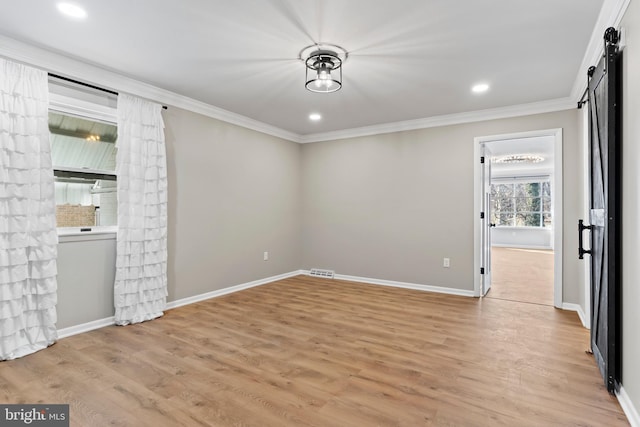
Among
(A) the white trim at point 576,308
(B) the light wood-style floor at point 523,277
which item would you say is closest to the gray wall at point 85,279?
(B) the light wood-style floor at point 523,277

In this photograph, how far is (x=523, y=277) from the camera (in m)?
6.09

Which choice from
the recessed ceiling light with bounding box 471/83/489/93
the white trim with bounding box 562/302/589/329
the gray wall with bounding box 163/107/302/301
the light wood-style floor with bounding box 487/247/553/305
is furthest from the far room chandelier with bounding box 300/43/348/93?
the light wood-style floor with bounding box 487/247/553/305

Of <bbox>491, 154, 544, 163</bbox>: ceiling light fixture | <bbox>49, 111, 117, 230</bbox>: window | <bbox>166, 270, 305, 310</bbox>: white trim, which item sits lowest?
<bbox>166, 270, 305, 310</bbox>: white trim

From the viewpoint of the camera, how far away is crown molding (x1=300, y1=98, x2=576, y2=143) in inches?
164

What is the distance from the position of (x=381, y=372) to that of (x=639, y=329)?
1.48 m

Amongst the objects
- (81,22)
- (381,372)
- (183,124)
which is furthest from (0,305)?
(381,372)

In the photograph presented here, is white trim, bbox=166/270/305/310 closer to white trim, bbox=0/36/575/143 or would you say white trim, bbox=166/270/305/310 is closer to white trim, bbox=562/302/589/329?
white trim, bbox=0/36/575/143

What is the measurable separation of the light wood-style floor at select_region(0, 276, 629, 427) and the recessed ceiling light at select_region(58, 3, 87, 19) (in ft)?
8.27

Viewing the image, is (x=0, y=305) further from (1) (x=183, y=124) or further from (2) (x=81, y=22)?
(1) (x=183, y=124)

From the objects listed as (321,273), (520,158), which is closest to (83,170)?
(321,273)

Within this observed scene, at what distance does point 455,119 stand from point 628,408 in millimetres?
3744

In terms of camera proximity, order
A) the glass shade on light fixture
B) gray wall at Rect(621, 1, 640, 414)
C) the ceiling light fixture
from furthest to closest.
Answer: the ceiling light fixture
the glass shade on light fixture
gray wall at Rect(621, 1, 640, 414)

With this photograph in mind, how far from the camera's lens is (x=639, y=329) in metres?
1.73

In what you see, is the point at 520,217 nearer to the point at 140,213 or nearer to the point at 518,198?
the point at 518,198
